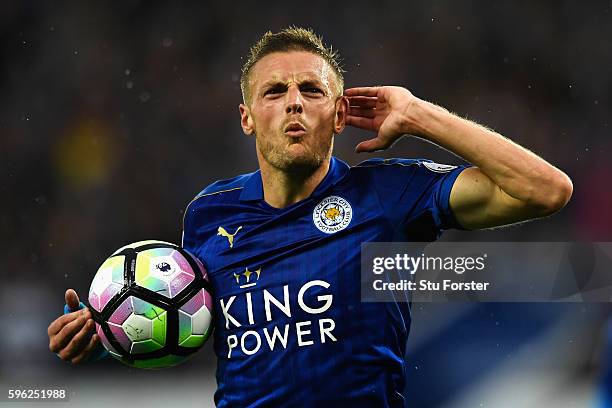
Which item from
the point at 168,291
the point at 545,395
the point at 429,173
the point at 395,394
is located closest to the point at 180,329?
the point at 168,291

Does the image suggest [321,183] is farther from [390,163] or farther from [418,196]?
[418,196]

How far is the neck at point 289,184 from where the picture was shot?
346 centimetres

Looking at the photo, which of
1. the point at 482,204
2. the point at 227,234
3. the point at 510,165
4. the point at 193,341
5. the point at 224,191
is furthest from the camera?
the point at 224,191

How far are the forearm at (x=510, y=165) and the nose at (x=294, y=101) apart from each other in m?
0.57

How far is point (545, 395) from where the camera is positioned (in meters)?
6.27

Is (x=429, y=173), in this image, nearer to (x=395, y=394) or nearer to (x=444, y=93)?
(x=395, y=394)

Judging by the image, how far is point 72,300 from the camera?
3527 mm

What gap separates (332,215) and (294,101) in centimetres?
47

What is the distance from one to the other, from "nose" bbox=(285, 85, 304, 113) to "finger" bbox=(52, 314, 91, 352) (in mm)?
1154

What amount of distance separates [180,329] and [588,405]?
13.0ft

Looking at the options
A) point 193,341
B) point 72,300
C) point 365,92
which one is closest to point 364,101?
point 365,92

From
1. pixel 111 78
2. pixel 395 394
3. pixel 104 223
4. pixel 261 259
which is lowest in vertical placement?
pixel 395 394

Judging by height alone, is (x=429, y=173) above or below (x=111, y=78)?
below

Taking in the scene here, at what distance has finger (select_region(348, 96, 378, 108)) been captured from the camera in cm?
343
